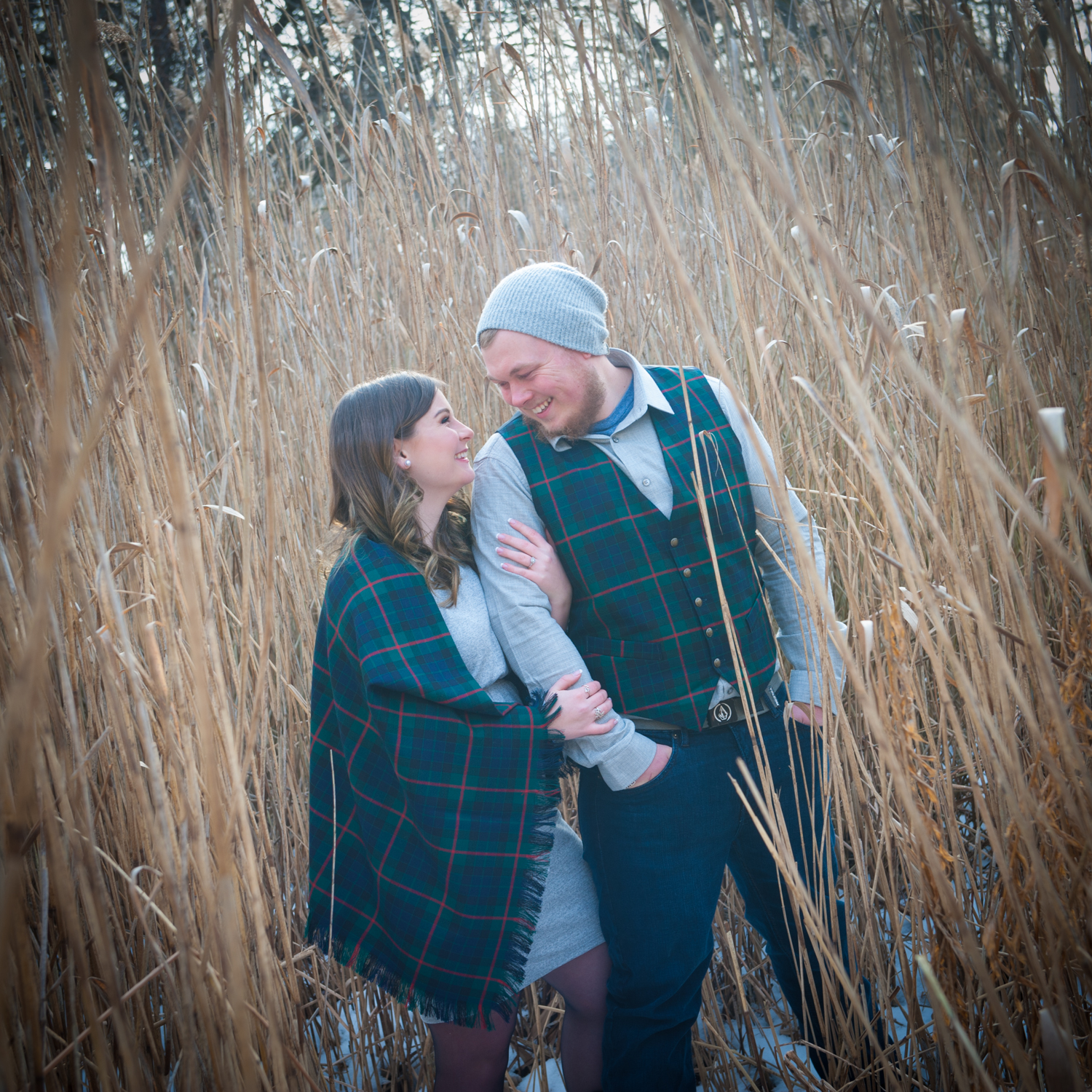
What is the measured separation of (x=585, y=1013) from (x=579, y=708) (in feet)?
1.95

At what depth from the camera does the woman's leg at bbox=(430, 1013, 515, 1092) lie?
1186 mm

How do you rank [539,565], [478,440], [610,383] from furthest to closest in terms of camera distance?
[478,440] < [610,383] < [539,565]

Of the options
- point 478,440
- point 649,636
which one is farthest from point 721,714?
point 478,440

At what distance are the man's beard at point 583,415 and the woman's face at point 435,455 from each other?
143 mm

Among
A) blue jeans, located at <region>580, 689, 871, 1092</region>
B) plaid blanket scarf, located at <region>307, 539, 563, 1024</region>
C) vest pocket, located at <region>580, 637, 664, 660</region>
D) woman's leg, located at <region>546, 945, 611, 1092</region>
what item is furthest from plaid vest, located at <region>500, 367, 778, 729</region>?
woman's leg, located at <region>546, 945, 611, 1092</region>

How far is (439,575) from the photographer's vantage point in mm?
1333

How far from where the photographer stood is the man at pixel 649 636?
123 cm

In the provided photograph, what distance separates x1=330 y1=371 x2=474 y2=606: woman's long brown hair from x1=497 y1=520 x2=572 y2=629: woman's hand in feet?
0.41

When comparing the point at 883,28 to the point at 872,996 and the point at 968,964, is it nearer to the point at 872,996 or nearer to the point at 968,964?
the point at 968,964

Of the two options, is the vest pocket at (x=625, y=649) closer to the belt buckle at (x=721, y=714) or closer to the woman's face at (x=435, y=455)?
the belt buckle at (x=721, y=714)

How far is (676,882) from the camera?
1.24 metres

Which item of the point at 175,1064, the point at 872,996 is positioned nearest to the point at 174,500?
the point at 175,1064

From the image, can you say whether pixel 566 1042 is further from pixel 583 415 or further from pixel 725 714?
pixel 583 415

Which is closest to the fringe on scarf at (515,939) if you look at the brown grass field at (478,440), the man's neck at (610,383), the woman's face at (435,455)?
the brown grass field at (478,440)
